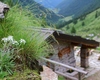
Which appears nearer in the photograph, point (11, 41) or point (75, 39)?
point (11, 41)

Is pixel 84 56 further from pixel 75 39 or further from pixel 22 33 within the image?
pixel 22 33

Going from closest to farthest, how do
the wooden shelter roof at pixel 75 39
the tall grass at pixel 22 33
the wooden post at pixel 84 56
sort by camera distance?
the tall grass at pixel 22 33 → the wooden shelter roof at pixel 75 39 → the wooden post at pixel 84 56

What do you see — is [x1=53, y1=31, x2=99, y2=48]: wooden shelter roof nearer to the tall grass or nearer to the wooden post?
the wooden post

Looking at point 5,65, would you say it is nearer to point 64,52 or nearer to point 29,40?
point 29,40

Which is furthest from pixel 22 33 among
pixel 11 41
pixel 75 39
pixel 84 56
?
pixel 84 56

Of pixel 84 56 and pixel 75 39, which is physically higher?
pixel 75 39

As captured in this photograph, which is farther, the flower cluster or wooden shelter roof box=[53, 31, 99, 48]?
wooden shelter roof box=[53, 31, 99, 48]

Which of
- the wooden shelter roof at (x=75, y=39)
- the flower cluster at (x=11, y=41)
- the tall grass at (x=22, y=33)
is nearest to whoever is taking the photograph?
the flower cluster at (x=11, y=41)

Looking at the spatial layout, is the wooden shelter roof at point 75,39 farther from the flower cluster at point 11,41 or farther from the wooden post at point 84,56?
the flower cluster at point 11,41

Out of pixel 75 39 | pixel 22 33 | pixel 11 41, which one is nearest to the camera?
pixel 11 41

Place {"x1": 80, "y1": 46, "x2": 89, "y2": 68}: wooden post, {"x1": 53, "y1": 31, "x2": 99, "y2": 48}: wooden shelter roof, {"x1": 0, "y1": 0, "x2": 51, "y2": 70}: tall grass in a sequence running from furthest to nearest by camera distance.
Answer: {"x1": 80, "y1": 46, "x2": 89, "y2": 68}: wooden post, {"x1": 53, "y1": 31, "x2": 99, "y2": 48}: wooden shelter roof, {"x1": 0, "y1": 0, "x2": 51, "y2": 70}: tall grass

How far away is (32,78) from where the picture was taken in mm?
2607

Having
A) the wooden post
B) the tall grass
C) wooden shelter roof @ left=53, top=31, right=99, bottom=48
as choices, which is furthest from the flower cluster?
the wooden post

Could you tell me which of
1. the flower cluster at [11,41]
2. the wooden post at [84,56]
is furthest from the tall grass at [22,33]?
the wooden post at [84,56]
